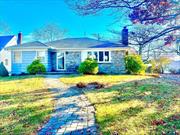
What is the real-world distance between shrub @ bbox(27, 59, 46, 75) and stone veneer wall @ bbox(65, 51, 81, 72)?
295cm

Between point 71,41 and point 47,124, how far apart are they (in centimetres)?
2376

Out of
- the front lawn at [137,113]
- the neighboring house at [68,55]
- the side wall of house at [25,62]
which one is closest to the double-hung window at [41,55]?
the neighboring house at [68,55]

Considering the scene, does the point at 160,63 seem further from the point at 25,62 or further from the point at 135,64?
the point at 25,62

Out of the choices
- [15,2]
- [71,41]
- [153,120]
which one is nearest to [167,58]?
[71,41]

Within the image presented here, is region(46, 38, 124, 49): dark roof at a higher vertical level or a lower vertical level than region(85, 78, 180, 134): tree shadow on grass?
higher

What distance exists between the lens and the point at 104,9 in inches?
244

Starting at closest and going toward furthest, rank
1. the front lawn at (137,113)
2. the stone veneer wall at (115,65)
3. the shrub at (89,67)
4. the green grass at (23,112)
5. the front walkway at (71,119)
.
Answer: the front walkway at (71,119) < the front lawn at (137,113) < the green grass at (23,112) < the shrub at (89,67) < the stone veneer wall at (115,65)

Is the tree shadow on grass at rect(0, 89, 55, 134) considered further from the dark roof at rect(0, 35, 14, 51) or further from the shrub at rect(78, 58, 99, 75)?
the dark roof at rect(0, 35, 14, 51)

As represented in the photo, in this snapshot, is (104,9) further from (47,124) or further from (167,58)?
(167,58)

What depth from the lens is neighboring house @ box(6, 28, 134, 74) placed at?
26703mm

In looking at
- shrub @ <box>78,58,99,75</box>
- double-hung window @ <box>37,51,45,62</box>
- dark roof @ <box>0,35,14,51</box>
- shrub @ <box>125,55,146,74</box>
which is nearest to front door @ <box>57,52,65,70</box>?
double-hung window @ <box>37,51,45,62</box>

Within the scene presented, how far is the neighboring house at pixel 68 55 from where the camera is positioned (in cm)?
2670

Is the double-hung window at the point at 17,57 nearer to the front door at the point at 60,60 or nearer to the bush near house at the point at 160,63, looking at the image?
the front door at the point at 60,60

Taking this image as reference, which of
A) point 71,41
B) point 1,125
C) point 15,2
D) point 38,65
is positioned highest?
point 15,2
